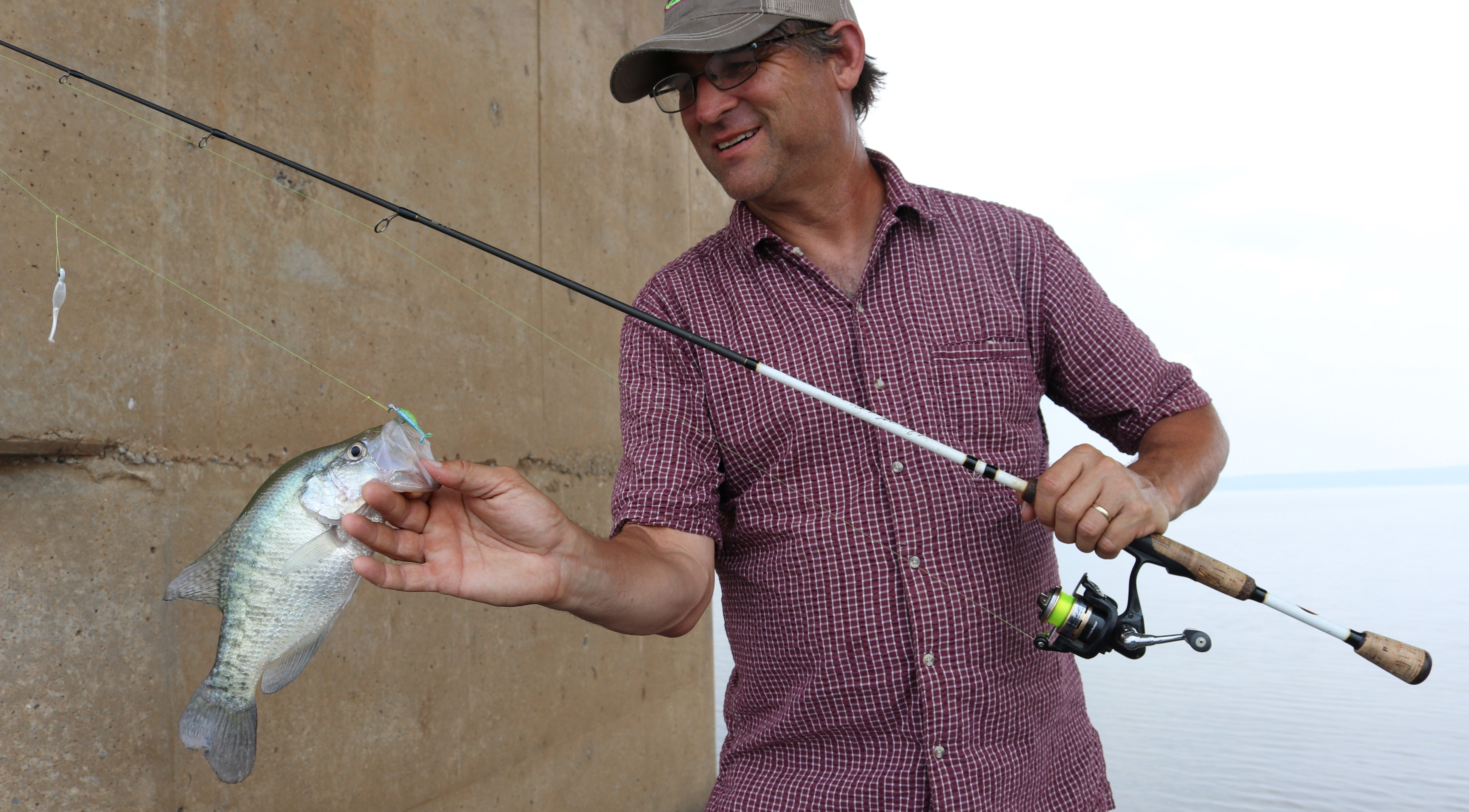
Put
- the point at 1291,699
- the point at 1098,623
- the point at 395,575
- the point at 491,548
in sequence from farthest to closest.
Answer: the point at 1291,699 < the point at 1098,623 < the point at 491,548 < the point at 395,575

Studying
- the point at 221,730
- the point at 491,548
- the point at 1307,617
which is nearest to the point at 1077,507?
the point at 1307,617

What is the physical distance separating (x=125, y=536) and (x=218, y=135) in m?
0.80

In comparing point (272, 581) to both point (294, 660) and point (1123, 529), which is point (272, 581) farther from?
point (1123, 529)

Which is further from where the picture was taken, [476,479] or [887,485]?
[887,485]

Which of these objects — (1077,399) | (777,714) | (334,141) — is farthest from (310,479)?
(334,141)

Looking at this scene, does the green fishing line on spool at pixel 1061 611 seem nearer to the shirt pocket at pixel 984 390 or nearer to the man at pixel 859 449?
the man at pixel 859 449

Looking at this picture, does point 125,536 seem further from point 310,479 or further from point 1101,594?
point 1101,594

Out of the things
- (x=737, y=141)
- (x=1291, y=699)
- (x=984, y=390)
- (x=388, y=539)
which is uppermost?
Answer: (x=737, y=141)

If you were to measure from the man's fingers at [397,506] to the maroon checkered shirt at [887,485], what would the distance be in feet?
1.39

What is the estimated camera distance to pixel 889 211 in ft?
5.92

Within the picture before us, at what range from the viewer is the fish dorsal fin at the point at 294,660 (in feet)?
4.53

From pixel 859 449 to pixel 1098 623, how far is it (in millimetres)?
439

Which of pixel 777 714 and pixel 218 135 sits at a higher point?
pixel 218 135

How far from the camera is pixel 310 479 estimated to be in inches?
51.3
